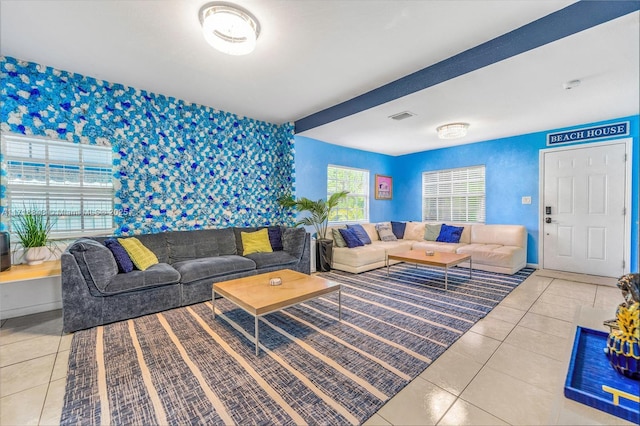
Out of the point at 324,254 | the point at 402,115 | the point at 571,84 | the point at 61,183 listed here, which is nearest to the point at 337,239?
the point at 324,254

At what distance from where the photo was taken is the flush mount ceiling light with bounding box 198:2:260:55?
1.99 metres

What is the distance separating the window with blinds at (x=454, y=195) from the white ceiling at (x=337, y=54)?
177 cm

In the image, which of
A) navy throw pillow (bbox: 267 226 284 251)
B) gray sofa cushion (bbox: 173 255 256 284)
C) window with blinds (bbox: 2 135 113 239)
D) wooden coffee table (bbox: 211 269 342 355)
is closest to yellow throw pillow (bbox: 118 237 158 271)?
gray sofa cushion (bbox: 173 255 256 284)

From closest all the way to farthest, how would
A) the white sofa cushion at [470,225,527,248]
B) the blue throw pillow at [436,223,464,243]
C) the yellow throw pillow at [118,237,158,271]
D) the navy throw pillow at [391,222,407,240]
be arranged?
the yellow throw pillow at [118,237,158,271] < the white sofa cushion at [470,225,527,248] < the blue throw pillow at [436,223,464,243] < the navy throw pillow at [391,222,407,240]

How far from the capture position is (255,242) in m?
4.09

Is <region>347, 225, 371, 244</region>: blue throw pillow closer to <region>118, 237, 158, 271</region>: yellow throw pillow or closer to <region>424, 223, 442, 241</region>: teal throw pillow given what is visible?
<region>424, 223, 442, 241</region>: teal throw pillow

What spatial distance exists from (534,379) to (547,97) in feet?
A: 10.0

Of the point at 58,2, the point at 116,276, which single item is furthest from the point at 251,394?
the point at 58,2

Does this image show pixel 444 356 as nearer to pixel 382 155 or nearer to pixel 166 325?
pixel 166 325

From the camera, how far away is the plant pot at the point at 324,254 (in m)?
4.57

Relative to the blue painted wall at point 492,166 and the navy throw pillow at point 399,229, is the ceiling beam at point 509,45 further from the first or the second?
the navy throw pillow at point 399,229

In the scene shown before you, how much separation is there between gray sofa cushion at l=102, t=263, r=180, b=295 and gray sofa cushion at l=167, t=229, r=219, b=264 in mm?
487

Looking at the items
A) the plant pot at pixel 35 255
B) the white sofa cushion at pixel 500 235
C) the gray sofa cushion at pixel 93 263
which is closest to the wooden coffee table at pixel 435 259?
the white sofa cushion at pixel 500 235

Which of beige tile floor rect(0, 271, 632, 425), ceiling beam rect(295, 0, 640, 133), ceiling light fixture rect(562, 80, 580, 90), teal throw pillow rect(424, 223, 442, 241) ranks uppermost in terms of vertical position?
ceiling beam rect(295, 0, 640, 133)
